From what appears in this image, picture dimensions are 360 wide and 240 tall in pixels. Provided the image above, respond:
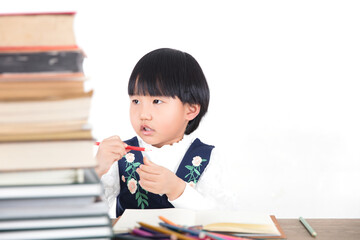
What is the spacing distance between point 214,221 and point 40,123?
0.41 metres

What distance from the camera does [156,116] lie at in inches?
49.3

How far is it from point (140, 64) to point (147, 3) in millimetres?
1050

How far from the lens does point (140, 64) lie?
132 cm

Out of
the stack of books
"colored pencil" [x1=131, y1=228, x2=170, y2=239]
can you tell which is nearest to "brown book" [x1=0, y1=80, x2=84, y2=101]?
the stack of books

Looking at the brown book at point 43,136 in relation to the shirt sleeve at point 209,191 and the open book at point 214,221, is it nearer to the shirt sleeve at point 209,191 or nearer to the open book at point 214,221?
the open book at point 214,221

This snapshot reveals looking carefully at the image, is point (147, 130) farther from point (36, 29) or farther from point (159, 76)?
point (36, 29)

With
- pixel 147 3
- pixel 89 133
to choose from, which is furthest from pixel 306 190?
pixel 89 133

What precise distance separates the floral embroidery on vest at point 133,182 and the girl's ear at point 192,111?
0.73 ft

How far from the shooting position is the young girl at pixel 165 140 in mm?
1186

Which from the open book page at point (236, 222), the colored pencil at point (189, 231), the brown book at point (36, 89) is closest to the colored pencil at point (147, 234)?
the colored pencil at point (189, 231)

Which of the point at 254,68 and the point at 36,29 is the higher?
the point at 36,29

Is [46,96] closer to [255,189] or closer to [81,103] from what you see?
[81,103]

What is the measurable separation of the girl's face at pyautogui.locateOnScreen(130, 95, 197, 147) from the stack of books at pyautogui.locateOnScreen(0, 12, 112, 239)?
67 cm

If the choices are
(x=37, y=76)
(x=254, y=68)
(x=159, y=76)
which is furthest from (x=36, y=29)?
(x=254, y=68)
